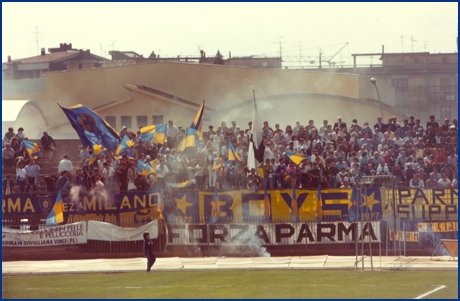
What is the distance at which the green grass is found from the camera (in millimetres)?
22094

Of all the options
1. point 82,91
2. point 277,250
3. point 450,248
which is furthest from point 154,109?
point 450,248

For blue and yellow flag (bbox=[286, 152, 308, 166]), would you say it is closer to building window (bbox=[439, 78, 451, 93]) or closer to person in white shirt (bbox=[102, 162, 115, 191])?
person in white shirt (bbox=[102, 162, 115, 191])

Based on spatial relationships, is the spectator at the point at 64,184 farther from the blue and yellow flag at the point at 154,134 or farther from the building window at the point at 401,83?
the building window at the point at 401,83

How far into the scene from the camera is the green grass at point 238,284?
870 inches

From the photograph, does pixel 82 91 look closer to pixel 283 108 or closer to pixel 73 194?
pixel 283 108

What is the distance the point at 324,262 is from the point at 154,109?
2480 centimetres

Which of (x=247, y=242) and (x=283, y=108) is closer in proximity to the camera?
(x=247, y=242)

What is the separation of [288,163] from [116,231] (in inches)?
258

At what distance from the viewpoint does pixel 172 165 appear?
104 feet

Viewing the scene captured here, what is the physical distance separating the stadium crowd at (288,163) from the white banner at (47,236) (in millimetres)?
1444

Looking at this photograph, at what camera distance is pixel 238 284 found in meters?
24.1

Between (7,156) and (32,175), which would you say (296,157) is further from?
(7,156)

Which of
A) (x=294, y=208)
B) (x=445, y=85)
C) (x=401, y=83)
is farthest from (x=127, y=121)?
(x=445, y=85)

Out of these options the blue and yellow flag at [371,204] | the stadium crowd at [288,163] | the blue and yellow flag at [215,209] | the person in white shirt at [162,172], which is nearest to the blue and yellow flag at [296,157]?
the stadium crowd at [288,163]
